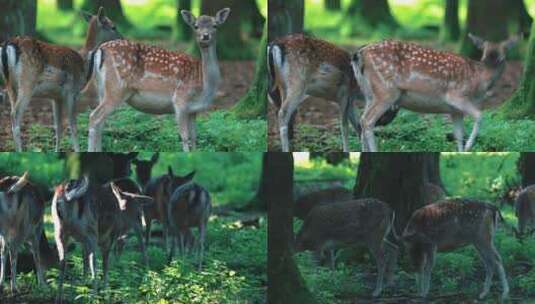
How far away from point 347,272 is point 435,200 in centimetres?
95

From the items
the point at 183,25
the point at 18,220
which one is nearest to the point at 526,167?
the point at 183,25

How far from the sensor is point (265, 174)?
13.8 metres

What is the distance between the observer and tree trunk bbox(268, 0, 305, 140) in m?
13.8

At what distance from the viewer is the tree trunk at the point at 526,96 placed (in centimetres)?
1447

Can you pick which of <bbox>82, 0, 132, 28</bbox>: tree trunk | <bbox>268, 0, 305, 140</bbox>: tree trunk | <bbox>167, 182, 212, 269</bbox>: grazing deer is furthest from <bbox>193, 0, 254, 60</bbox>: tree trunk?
<bbox>167, 182, 212, 269</bbox>: grazing deer

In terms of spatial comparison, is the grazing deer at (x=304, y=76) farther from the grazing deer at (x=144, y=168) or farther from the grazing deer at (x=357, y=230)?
the grazing deer at (x=144, y=168)

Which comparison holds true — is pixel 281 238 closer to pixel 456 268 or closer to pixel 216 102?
pixel 456 268

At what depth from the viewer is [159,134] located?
14070 mm

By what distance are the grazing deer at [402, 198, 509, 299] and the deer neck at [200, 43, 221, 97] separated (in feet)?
6.46

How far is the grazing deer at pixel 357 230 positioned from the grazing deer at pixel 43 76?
6.96 feet

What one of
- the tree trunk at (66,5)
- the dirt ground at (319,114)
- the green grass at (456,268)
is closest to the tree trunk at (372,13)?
the dirt ground at (319,114)

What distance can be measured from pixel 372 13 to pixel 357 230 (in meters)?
3.52

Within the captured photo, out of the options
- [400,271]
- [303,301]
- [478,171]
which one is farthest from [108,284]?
[478,171]

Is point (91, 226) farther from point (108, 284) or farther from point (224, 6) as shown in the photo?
A: point (224, 6)
